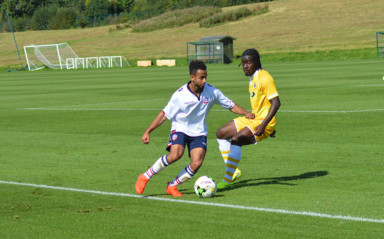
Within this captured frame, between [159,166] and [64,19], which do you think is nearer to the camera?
[159,166]

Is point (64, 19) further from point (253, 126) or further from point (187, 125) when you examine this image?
point (187, 125)

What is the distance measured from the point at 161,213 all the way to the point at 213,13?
4385 inches

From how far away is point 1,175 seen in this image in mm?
10945

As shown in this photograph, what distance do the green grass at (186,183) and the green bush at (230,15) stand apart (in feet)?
305

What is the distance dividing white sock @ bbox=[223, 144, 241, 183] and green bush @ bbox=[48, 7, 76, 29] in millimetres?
139015

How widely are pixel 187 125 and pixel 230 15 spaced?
348 ft

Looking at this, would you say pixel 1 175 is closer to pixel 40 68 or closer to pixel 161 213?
pixel 161 213

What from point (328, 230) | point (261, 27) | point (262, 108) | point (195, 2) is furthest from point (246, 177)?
point (195, 2)

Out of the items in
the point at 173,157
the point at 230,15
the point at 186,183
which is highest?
the point at 173,157

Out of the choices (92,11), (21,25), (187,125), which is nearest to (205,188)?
(187,125)

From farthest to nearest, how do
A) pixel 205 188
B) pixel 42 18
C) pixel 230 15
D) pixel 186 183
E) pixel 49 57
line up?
pixel 42 18
pixel 230 15
pixel 49 57
pixel 186 183
pixel 205 188

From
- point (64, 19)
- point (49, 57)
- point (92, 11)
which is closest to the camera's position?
point (49, 57)

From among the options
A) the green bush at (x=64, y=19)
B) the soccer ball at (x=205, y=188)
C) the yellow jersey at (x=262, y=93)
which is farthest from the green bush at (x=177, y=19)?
the soccer ball at (x=205, y=188)

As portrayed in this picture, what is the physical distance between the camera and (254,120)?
9.97m
